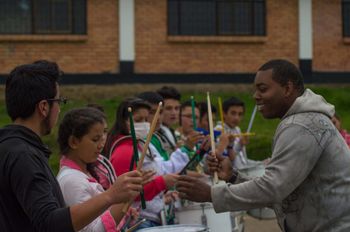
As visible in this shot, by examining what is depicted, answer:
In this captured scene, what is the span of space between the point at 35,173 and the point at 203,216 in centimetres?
262

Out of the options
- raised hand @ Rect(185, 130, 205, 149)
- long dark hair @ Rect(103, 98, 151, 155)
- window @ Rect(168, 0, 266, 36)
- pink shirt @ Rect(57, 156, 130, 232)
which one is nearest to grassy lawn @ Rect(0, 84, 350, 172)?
window @ Rect(168, 0, 266, 36)

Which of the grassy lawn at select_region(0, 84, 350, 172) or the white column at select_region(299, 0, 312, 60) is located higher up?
the white column at select_region(299, 0, 312, 60)

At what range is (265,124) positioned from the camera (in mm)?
13055

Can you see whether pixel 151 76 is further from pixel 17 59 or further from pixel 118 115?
pixel 118 115

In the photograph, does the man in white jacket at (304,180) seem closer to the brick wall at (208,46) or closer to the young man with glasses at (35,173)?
the young man with glasses at (35,173)

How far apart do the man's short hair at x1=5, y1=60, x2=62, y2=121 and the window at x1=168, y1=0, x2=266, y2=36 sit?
42.4 ft

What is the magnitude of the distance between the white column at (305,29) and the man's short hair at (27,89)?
13868 millimetres

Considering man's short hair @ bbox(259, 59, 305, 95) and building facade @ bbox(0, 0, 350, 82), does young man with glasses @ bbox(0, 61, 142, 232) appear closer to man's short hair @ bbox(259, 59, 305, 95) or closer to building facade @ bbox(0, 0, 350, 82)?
man's short hair @ bbox(259, 59, 305, 95)

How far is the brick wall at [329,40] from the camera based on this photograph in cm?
1656

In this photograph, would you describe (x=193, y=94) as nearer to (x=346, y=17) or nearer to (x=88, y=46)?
(x=88, y=46)

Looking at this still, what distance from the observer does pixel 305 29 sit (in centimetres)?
1645

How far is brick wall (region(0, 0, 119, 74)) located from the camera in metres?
15.4

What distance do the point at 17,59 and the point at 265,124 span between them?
5.77 m

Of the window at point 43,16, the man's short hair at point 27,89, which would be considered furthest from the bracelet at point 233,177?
the window at point 43,16
